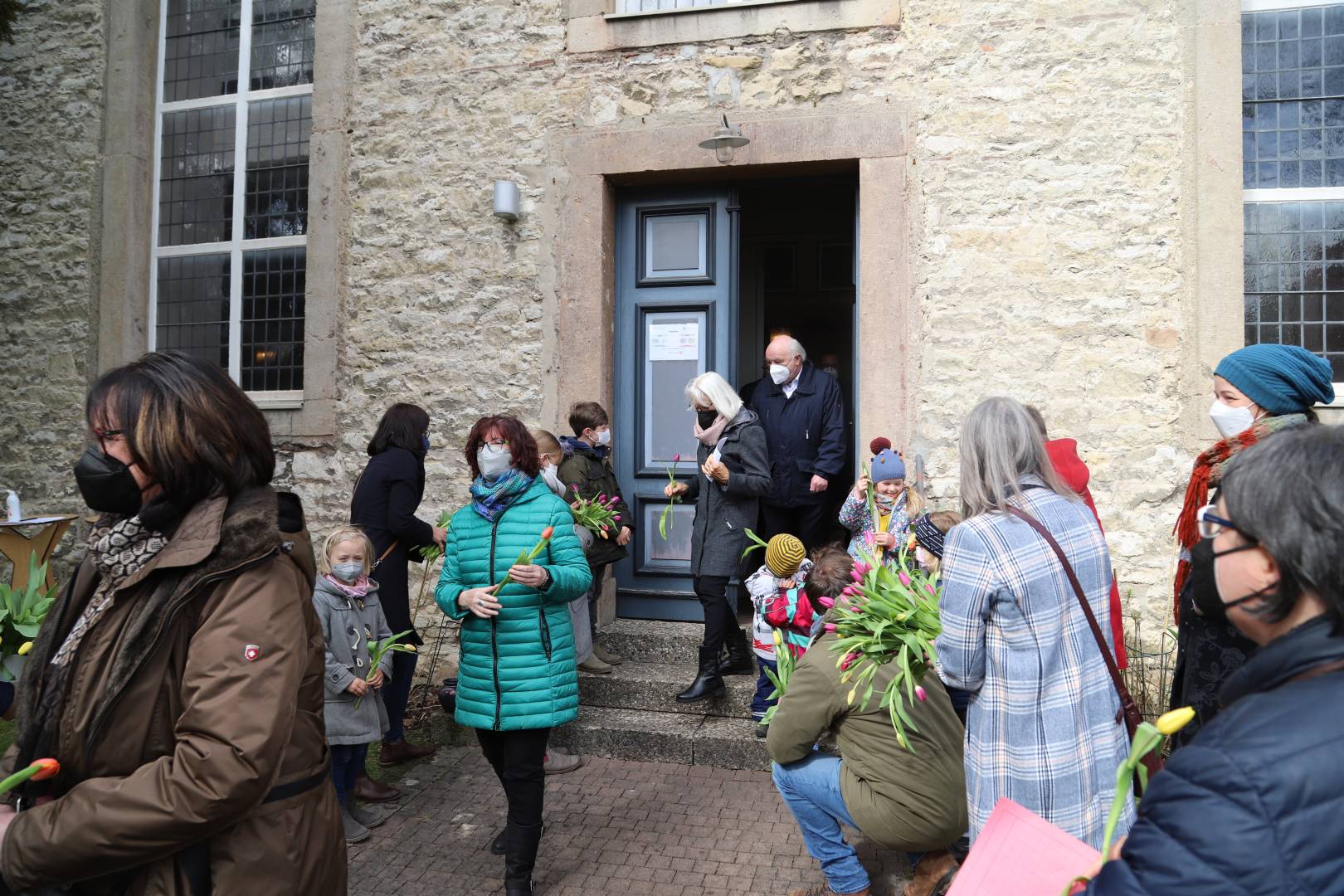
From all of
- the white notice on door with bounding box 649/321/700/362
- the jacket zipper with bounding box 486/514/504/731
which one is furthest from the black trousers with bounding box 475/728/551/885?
the white notice on door with bounding box 649/321/700/362

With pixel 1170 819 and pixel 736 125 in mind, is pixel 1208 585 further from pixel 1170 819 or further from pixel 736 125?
pixel 736 125

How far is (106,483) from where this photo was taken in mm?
1842

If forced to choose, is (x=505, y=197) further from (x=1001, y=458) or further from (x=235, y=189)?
(x=1001, y=458)

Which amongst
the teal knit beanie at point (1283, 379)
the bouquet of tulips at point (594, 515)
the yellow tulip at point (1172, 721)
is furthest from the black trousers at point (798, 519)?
the yellow tulip at point (1172, 721)

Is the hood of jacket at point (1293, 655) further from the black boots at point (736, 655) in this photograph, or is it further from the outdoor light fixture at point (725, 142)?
the outdoor light fixture at point (725, 142)

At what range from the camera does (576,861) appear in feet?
13.4

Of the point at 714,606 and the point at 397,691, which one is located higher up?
the point at 714,606

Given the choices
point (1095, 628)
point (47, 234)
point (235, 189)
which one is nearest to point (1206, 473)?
point (1095, 628)

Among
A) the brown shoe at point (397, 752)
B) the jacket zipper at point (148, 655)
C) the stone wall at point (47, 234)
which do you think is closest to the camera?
the jacket zipper at point (148, 655)

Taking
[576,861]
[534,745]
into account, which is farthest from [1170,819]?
[576,861]

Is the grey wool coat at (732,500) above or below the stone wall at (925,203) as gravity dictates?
below

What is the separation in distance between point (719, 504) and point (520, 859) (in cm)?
239

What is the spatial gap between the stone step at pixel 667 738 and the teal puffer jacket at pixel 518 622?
5.24ft

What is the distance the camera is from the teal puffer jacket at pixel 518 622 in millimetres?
3646
